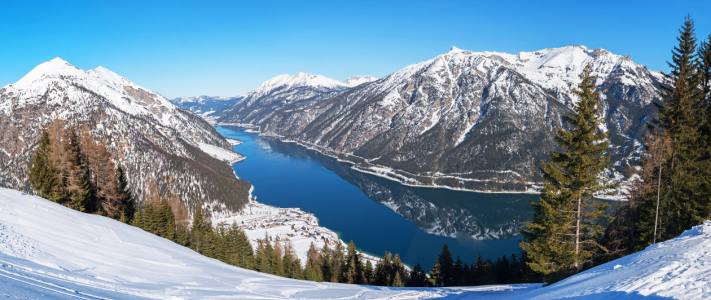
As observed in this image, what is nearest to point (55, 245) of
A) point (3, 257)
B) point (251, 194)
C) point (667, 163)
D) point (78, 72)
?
point (3, 257)

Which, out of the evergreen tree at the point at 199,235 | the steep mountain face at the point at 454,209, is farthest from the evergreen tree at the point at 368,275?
the steep mountain face at the point at 454,209

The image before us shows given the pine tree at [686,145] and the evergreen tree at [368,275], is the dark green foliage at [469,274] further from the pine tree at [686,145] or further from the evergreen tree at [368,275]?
the pine tree at [686,145]

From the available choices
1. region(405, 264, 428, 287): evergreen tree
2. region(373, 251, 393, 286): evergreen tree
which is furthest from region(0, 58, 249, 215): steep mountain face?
region(405, 264, 428, 287): evergreen tree

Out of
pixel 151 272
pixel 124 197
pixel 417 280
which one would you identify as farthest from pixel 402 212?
pixel 151 272

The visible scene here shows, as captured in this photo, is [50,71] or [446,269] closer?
[446,269]

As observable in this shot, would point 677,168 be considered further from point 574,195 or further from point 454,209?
point 454,209

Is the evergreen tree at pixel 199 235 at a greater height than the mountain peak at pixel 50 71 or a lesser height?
lesser
